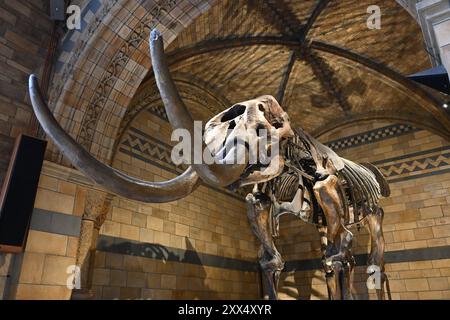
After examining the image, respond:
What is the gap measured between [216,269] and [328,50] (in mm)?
4847

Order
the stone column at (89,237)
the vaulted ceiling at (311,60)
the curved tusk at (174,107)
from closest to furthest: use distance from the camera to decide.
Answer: the curved tusk at (174,107), the stone column at (89,237), the vaulted ceiling at (311,60)

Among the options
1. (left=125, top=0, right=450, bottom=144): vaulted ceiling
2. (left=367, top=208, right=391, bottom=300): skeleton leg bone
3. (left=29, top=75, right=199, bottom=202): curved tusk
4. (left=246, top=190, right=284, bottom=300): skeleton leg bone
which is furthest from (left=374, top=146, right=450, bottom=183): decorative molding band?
(left=29, top=75, right=199, bottom=202): curved tusk

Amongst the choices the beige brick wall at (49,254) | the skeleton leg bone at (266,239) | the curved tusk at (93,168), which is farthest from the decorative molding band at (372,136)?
the curved tusk at (93,168)

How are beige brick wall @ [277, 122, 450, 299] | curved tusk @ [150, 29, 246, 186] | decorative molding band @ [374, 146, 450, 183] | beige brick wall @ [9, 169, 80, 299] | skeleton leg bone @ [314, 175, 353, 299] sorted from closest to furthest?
curved tusk @ [150, 29, 246, 186]
skeleton leg bone @ [314, 175, 353, 299]
beige brick wall @ [9, 169, 80, 299]
beige brick wall @ [277, 122, 450, 299]
decorative molding band @ [374, 146, 450, 183]

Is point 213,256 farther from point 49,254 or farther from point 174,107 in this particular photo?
point 174,107

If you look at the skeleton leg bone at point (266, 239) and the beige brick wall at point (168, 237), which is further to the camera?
the beige brick wall at point (168, 237)

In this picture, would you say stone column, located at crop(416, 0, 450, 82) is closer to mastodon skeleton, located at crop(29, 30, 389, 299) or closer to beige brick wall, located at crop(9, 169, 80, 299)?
mastodon skeleton, located at crop(29, 30, 389, 299)

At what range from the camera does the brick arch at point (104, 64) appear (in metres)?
4.14

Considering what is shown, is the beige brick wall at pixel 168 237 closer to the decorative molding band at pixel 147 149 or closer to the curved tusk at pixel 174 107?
the decorative molding band at pixel 147 149

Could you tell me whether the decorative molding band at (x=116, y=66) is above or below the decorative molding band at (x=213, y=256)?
above

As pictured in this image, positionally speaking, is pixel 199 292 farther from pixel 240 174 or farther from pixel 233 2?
pixel 233 2

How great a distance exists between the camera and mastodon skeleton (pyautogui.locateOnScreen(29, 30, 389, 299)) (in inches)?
68.6

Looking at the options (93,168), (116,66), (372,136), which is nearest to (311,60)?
(372,136)

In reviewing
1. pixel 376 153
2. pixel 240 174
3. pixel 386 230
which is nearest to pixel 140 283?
pixel 240 174
